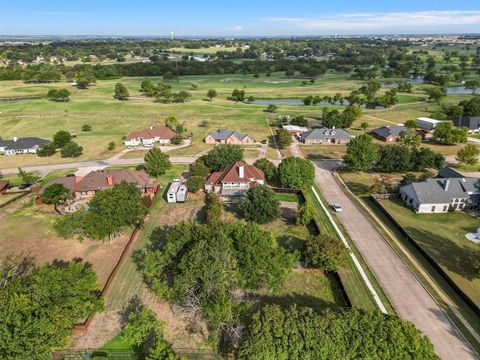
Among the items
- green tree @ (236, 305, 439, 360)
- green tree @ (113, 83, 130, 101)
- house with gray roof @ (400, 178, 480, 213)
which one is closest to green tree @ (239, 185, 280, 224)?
house with gray roof @ (400, 178, 480, 213)

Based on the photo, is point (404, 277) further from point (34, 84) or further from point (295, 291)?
point (34, 84)

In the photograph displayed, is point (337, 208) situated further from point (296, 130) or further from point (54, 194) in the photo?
point (296, 130)

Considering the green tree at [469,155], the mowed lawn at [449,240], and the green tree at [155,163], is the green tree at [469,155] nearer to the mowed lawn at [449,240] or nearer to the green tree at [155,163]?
the mowed lawn at [449,240]

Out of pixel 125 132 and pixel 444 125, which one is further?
pixel 125 132

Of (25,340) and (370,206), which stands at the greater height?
(25,340)

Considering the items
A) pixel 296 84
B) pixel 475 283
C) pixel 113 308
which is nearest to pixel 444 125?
pixel 475 283

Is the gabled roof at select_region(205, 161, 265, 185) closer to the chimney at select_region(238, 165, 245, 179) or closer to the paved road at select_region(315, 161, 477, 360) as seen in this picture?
the chimney at select_region(238, 165, 245, 179)

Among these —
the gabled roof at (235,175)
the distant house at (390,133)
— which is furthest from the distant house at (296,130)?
the gabled roof at (235,175)
